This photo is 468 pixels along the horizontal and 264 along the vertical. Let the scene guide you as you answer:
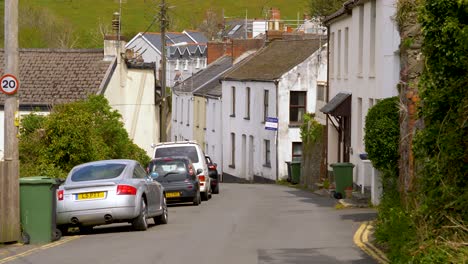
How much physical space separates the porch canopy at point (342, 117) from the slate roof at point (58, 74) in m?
9.53

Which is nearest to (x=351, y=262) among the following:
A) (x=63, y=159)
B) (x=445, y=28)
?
(x=445, y=28)

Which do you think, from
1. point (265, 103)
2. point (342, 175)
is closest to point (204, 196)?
point (342, 175)

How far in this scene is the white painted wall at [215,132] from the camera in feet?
203

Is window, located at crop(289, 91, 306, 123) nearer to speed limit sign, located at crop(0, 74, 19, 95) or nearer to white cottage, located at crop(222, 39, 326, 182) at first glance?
white cottage, located at crop(222, 39, 326, 182)

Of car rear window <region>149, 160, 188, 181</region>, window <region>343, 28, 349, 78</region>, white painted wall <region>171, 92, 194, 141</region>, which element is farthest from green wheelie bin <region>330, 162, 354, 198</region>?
white painted wall <region>171, 92, 194, 141</region>

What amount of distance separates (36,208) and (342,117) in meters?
21.2

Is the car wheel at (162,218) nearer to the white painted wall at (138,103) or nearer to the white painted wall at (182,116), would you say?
the white painted wall at (138,103)

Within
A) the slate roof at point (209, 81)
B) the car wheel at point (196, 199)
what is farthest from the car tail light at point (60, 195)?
the slate roof at point (209, 81)

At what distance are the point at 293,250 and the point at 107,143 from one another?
1791cm

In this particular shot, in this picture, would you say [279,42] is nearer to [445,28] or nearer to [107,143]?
[107,143]

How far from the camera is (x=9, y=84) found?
18.5 m

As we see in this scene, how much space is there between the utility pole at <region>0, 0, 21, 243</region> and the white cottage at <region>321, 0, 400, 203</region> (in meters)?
10.7

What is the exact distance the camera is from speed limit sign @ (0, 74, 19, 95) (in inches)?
727

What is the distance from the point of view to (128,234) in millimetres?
20734
